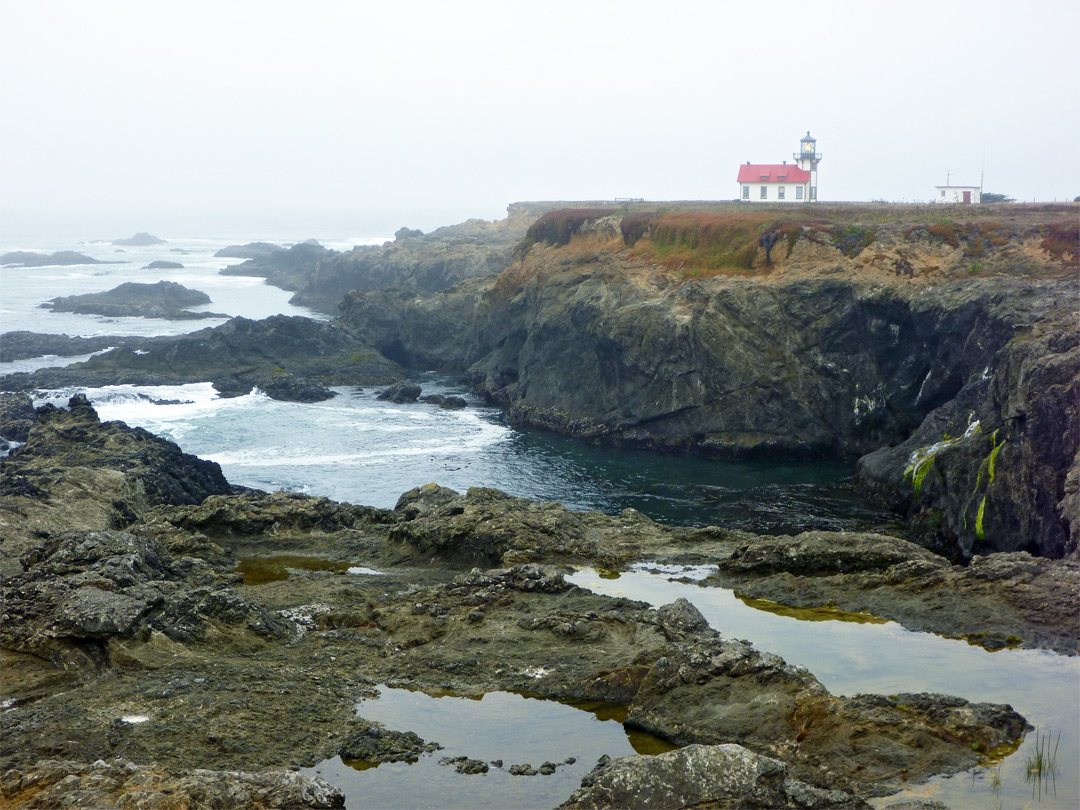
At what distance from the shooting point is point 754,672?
1422 cm

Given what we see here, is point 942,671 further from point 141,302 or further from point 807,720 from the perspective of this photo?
point 141,302

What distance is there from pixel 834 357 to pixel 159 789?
39.3m

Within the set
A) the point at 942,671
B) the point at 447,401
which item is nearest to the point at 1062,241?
the point at 447,401

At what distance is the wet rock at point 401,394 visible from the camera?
54.0 metres

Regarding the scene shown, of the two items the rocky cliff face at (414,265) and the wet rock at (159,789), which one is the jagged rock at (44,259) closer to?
the rocky cliff face at (414,265)

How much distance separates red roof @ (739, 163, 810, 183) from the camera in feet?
278

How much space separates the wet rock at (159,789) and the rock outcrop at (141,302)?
79.2 metres

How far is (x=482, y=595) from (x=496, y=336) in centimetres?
4251

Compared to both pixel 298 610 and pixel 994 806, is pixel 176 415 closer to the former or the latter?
pixel 298 610

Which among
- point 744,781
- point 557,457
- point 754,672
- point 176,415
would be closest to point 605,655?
point 754,672

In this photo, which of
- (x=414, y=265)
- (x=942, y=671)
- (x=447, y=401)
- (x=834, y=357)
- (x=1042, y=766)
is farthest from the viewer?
(x=414, y=265)

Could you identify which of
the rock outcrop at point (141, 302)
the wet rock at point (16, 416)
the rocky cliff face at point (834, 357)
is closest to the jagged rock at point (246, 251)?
the rock outcrop at point (141, 302)

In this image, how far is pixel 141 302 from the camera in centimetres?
9331

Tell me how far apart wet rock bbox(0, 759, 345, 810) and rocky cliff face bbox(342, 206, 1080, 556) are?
73.1 ft
